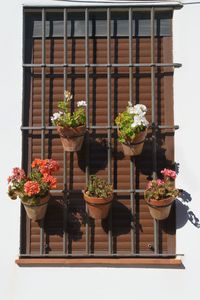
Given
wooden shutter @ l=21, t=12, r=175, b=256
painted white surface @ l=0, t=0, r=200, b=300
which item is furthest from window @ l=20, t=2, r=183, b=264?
painted white surface @ l=0, t=0, r=200, b=300

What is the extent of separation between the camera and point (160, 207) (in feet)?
16.2

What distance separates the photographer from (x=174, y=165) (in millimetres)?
5230

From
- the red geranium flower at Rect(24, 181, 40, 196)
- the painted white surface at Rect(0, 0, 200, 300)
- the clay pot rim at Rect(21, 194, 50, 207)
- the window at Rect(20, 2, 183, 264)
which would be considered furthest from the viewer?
the window at Rect(20, 2, 183, 264)

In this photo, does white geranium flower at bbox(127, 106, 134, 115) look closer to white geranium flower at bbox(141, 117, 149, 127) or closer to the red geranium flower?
white geranium flower at bbox(141, 117, 149, 127)

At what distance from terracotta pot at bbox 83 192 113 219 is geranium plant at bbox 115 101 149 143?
0.61 metres

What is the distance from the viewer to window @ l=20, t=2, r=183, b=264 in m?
5.23

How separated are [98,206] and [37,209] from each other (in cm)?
59

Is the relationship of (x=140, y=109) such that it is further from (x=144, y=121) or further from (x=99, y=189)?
(x=99, y=189)

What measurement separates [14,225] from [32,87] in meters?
1.44

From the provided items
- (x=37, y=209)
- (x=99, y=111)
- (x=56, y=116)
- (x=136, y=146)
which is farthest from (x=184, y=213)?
(x=56, y=116)

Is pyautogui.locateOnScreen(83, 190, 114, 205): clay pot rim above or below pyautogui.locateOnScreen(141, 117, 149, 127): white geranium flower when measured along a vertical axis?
below

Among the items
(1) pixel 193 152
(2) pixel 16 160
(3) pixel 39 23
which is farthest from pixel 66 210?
(3) pixel 39 23

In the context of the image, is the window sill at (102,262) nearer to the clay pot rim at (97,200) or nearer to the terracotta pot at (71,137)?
the clay pot rim at (97,200)
